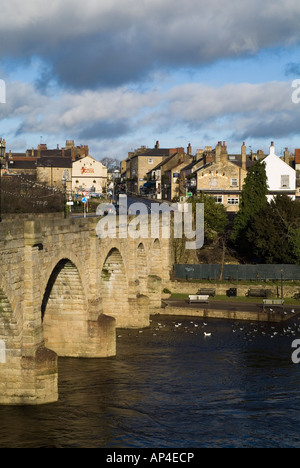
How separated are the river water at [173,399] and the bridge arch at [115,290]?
91.0 inches

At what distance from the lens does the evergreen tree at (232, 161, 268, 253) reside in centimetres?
7488

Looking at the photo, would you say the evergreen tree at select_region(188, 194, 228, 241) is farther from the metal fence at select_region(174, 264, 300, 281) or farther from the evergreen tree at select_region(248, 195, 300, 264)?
the metal fence at select_region(174, 264, 300, 281)

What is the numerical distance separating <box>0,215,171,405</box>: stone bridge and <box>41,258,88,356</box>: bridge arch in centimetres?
6

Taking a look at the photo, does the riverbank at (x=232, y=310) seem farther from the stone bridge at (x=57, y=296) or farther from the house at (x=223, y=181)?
the house at (x=223, y=181)

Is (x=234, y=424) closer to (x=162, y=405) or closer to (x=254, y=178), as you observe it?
(x=162, y=405)

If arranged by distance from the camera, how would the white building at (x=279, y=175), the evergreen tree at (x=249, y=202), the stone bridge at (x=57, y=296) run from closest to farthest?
the stone bridge at (x=57, y=296) < the evergreen tree at (x=249, y=202) < the white building at (x=279, y=175)

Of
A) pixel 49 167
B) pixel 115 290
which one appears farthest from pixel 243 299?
pixel 49 167

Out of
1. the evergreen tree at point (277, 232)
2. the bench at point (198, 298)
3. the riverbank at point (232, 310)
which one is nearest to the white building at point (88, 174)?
the evergreen tree at point (277, 232)

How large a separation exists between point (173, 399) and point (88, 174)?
86.3m

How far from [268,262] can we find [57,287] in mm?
35603

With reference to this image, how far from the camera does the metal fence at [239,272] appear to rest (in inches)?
2601
